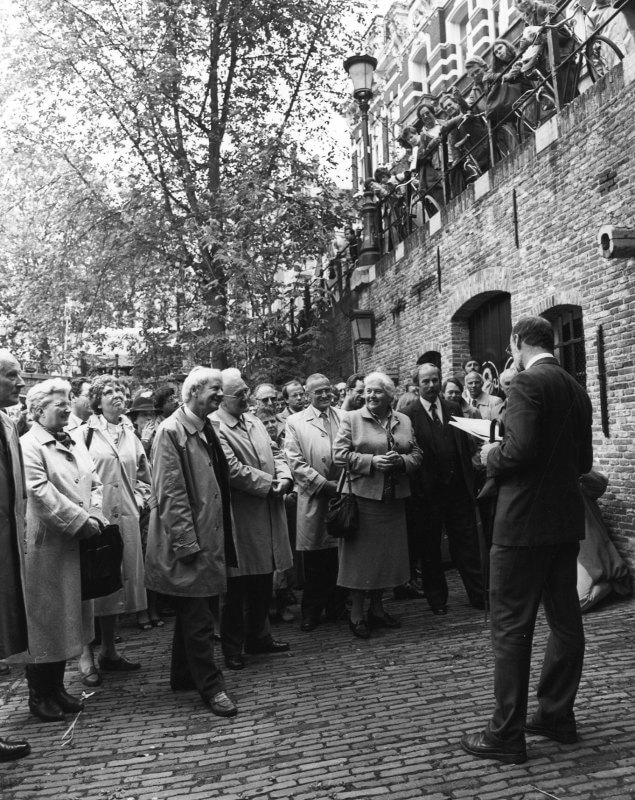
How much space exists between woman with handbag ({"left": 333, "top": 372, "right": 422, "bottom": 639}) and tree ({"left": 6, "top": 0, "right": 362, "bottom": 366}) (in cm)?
699

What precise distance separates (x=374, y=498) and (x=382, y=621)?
1011mm

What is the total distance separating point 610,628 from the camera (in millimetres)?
5230

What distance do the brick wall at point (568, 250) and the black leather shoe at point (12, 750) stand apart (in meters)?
5.08

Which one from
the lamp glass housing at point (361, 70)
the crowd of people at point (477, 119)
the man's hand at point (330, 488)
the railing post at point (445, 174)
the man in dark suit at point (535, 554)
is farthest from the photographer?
the lamp glass housing at point (361, 70)

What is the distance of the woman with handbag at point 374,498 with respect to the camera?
17.9 feet

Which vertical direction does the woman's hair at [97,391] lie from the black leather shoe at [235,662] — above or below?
above

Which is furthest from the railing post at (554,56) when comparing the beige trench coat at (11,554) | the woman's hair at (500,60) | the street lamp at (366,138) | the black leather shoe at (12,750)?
the black leather shoe at (12,750)

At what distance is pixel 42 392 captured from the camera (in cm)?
432

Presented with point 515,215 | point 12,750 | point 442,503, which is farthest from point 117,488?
point 515,215

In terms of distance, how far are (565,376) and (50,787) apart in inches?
118

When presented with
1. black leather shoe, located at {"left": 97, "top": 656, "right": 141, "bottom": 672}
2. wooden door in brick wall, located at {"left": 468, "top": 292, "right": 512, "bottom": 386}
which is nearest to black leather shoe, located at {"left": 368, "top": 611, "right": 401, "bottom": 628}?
black leather shoe, located at {"left": 97, "top": 656, "right": 141, "bottom": 672}

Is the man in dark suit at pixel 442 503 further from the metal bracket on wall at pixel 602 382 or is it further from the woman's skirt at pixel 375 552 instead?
the metal bracket on wall at pixel 602 382

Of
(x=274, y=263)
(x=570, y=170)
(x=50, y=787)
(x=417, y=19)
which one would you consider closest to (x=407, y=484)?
(x=50, y=787)

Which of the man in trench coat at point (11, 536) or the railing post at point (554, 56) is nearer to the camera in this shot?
the man in trench coat at point (11, 536)
